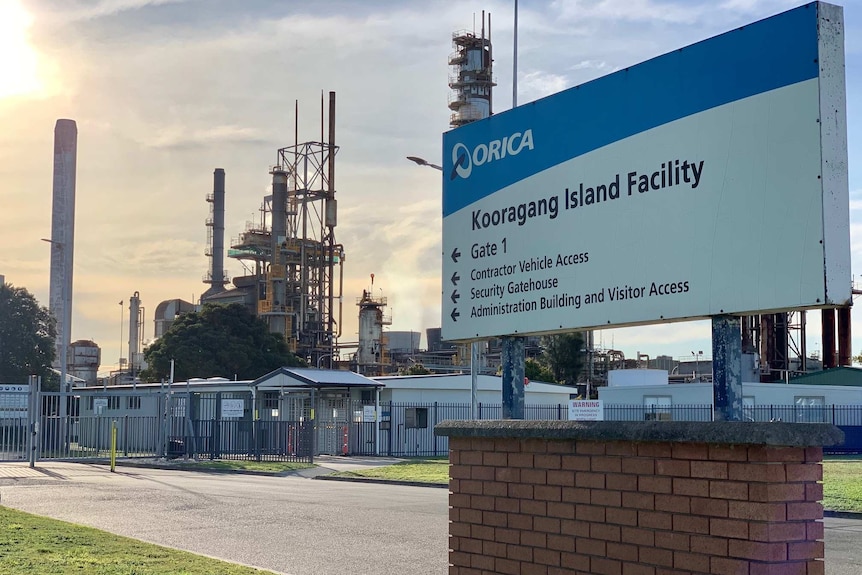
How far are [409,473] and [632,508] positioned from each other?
894 inches

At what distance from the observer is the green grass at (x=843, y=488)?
1856cm

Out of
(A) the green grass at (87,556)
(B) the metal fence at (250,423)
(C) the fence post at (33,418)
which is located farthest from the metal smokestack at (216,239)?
(A) the green grass at (87,556)

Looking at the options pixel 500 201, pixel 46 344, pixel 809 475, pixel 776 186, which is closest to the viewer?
pixel 809 475

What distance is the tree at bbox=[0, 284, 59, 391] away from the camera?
6788 cm

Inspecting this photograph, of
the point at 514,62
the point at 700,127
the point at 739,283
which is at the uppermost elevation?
the point at 514,62

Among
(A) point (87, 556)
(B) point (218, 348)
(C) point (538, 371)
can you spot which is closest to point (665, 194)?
(A) point (87, 556)

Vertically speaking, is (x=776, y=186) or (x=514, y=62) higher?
(x=514, y=62)

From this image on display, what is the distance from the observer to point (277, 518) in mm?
16500

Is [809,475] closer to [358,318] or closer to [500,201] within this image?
[500,201]

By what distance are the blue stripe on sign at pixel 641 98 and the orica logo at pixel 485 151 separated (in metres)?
0.02

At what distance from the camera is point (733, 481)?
201 inches

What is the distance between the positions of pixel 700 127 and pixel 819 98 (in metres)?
0.70

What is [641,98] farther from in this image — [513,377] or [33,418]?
[33,418]

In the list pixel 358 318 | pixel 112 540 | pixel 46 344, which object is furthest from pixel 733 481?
pixel 358 318
